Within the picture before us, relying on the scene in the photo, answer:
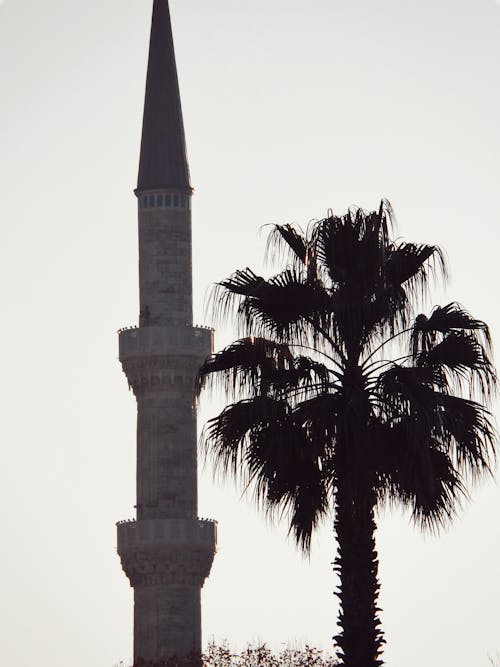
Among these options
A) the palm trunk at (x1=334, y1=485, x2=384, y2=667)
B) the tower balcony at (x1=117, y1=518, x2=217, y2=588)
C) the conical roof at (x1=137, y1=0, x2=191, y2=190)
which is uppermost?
→ the conical roof at (x1=137, y1=0, x2=191, y2=190)

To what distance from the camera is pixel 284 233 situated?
110 ft

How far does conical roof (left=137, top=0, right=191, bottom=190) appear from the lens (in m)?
85.8

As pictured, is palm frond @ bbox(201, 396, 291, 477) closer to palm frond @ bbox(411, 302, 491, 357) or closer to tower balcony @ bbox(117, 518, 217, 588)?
palm frond @ bbox(411, 302, 491, 357)

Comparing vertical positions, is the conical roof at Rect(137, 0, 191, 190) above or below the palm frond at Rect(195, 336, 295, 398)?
above

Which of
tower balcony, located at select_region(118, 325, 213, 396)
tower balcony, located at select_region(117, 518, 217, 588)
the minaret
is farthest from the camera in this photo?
tower balcony, located at select_region(118, 325, 213, 396)

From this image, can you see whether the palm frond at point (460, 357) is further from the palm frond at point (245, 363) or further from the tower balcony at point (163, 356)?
the tower balcony at point (163, 356)

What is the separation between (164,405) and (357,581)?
5374cm

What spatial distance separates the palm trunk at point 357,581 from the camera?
31078 millimetres

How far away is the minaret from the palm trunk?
52.3 metres

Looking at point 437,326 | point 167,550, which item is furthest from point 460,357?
point 167,550

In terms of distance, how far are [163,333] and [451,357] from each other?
52.8m

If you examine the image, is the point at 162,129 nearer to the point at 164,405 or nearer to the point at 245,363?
the point at 164,405

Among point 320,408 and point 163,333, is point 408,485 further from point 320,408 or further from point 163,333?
point 163,333

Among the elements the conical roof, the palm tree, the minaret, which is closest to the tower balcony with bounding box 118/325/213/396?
the minaret
